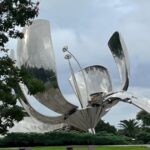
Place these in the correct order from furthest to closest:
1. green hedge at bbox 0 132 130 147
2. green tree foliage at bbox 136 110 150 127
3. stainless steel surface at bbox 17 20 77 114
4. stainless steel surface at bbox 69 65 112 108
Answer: green tree foliage at bbox 136 110 150 127 < stainless steel surface at bbox 69 65 112 108 < stainless steel surface at bbox 17 20 77 114 < green hedge at bbox 0 132 130 147

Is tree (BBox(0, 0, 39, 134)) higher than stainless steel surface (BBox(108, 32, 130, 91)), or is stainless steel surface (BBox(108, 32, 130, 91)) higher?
stainless steel surface (BBox(108, 32, 130, 91))

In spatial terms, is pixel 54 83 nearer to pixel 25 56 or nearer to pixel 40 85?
pixel 25 56

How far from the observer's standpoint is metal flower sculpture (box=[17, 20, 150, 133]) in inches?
1410

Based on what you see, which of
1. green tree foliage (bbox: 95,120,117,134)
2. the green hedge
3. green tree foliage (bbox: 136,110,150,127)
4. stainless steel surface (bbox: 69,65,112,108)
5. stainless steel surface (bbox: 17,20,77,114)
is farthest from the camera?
green tree foliage (bbox: 95,120,117,134)

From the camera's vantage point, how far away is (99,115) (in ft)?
133

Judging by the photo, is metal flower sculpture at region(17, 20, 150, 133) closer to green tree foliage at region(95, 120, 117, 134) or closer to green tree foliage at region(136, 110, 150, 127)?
green tree foliage at region(136, 110, 150, 127)

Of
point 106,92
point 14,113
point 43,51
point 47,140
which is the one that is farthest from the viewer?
point 106,92

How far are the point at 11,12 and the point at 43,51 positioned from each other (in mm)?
25179

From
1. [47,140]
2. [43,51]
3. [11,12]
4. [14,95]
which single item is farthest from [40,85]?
[43,51]

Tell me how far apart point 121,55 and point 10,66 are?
30056 millimetres

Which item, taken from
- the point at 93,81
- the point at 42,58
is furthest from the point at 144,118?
the point at 42,58

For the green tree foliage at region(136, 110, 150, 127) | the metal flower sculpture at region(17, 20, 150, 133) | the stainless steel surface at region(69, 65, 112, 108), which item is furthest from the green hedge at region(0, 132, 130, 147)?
the green tree foliage at region(136, 110, 150, 127)

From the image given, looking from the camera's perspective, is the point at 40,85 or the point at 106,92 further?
the point at 106,92

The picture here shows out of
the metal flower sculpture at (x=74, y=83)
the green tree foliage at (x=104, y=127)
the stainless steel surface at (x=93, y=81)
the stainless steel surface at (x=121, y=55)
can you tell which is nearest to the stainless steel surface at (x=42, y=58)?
the metal flower sculpture at (x=74, y=83)
